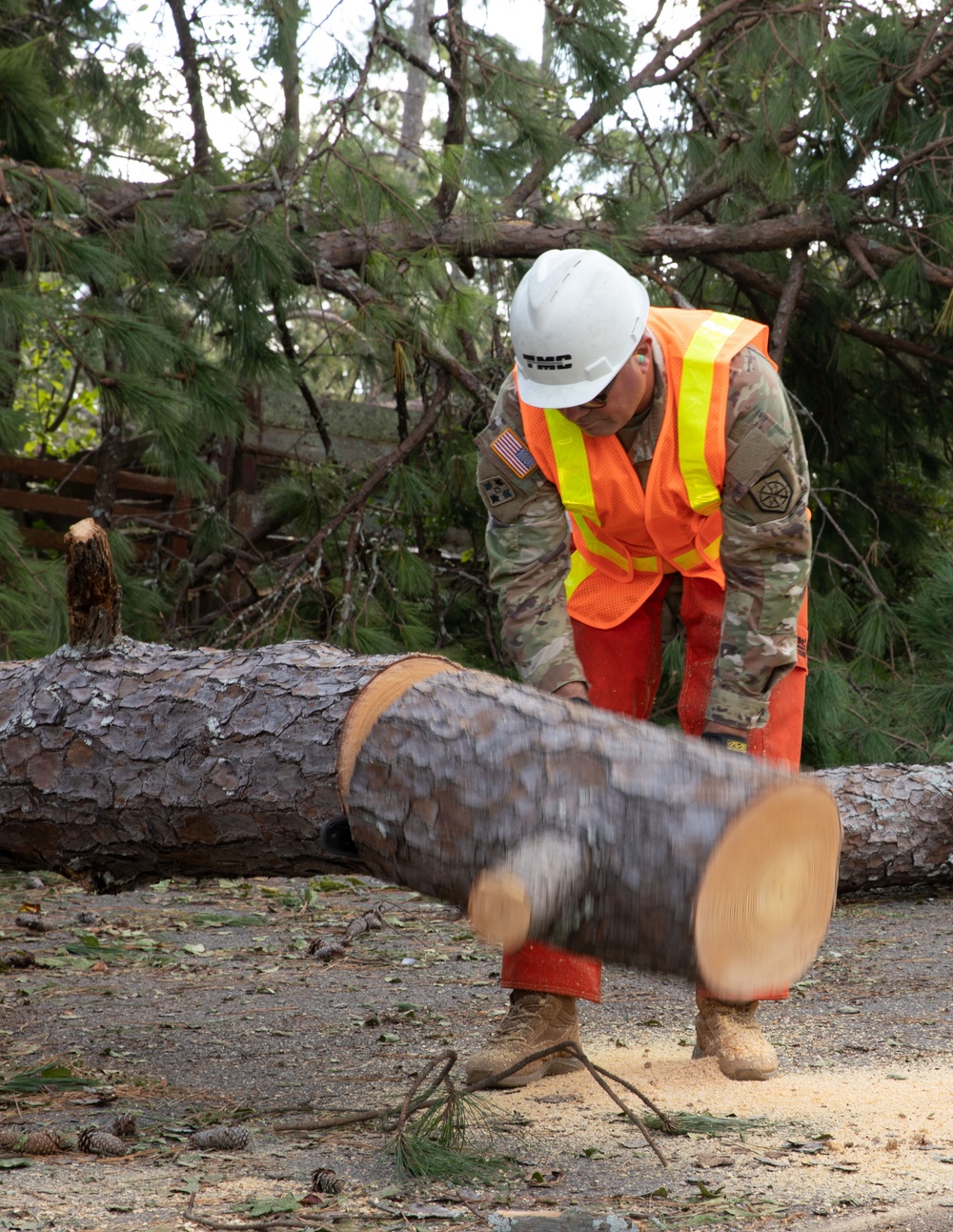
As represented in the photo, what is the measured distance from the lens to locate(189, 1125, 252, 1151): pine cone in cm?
214

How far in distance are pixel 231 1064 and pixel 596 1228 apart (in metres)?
1.12

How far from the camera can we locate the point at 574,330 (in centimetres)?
252

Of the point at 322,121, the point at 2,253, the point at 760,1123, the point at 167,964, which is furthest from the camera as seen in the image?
the point at 322,121

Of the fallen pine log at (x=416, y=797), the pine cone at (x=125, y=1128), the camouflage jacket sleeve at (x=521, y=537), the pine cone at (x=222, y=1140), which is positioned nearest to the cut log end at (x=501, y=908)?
the fallen pine log at (x=416, y=797)

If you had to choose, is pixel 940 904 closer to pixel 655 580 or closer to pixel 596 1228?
pixel 655 580

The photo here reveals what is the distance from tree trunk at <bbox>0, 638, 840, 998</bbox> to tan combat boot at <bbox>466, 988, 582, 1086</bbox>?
0.72 metres

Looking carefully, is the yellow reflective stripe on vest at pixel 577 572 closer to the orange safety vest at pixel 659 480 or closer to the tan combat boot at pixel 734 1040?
the orange safety vest at pixel 659 480

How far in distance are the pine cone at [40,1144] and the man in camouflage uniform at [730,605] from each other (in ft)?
2.64

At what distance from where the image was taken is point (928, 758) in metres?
4.87

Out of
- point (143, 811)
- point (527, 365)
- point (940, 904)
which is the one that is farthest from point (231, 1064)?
point (940, 904)

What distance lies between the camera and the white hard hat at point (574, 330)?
2520 mm

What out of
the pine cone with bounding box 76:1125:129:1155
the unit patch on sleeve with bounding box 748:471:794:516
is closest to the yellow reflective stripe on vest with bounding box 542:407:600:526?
the unit patch on sleeve with bounding box 748:471:794:516

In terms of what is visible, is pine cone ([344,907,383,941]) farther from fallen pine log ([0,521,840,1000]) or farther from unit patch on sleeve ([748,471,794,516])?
unit patch on sleeve ([748,471,794,516])

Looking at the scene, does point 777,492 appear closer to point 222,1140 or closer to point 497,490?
point 497,490
